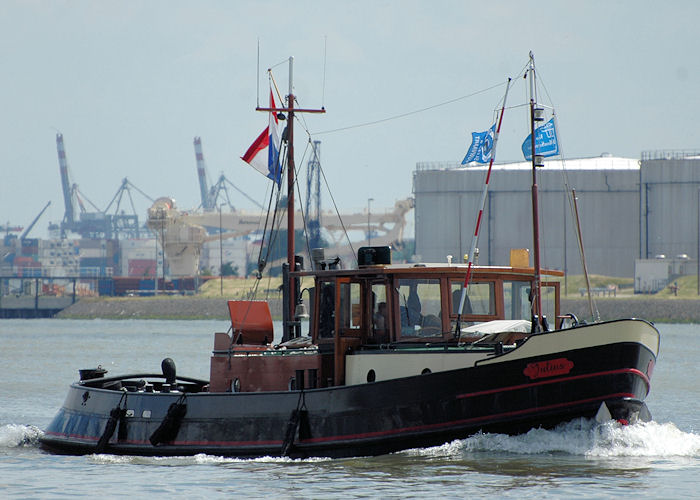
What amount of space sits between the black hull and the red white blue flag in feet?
19.6

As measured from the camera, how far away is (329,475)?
18.8m

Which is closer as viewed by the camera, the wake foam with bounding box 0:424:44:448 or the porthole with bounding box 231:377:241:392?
the porthole with bounding box 231:377:241:392

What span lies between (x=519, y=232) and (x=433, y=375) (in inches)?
3475

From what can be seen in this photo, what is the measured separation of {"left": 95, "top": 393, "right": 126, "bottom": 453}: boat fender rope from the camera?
21969mm

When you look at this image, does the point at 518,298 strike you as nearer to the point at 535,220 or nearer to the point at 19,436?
the point at 535,220

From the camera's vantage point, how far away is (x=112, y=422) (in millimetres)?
22000

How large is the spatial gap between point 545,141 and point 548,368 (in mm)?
3892

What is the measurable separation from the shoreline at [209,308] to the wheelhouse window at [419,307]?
75.3 meters

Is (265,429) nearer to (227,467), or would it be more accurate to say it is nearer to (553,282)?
(227,467)

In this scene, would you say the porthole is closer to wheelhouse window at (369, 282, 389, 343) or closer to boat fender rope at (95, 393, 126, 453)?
boat fender rope at (95, 393, 126, 453)

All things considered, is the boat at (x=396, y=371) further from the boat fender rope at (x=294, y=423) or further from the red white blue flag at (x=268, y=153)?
the red white blue flag at (x=268, y=153)

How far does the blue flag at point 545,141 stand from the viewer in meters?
20.1

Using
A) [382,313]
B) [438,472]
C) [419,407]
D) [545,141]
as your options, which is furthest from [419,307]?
[545,141]

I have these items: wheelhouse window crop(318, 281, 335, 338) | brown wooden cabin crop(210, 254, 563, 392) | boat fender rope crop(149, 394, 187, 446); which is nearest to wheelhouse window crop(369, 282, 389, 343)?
brown wooden cabin crop(210, 254, 563, 392)
